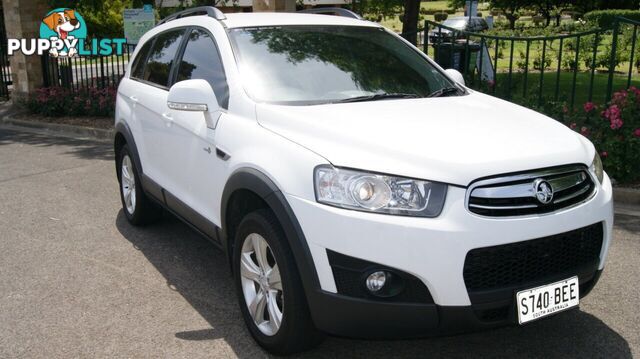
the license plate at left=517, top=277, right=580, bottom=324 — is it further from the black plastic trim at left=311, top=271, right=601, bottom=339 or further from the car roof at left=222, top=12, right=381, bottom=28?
the car roof at left=222, top=12, right=381, bottom=28

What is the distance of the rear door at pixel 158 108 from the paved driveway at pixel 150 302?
2.31ft

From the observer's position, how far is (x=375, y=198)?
119 inches

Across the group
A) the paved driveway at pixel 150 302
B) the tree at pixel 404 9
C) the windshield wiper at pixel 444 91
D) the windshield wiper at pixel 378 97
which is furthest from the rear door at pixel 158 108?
the tree at pixel 404 9

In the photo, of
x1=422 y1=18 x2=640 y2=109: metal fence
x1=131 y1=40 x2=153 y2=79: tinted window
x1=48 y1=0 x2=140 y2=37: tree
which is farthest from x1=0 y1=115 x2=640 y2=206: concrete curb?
x1=48 y1=0 x2=140 y2=37: tree

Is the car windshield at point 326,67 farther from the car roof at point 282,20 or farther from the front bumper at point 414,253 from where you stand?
the front bumper at point 414,253

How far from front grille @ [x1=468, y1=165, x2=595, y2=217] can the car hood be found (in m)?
0.04

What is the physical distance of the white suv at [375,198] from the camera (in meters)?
2.97

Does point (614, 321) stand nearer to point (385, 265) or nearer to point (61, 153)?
point (385, 265)

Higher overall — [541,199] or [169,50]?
[169,50]

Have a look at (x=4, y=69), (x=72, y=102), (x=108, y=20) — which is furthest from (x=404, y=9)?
(x=108, y=20)

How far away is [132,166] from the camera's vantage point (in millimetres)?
5703

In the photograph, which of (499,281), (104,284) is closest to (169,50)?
(104,284)

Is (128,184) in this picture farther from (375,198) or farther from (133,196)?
(375,198)

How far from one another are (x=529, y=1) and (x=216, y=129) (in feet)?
173
